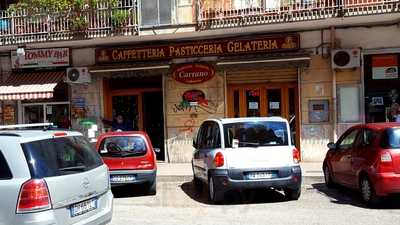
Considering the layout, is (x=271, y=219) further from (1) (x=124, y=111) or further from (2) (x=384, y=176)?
(1) (x=124, y=111)

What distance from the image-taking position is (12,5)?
772 inches

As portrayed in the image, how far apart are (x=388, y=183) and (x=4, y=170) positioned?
→ 6.30 meters

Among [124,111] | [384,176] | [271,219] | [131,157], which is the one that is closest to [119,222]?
[271,219]

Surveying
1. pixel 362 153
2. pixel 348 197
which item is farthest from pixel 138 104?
pixel 362 153

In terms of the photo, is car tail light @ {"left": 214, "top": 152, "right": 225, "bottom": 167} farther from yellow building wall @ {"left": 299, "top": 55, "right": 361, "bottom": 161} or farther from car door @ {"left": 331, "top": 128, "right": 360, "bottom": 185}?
yellow building wall @ {"left": 299, "top": 55, "right": 361, "bottom": 161}

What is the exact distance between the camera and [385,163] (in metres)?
10.1

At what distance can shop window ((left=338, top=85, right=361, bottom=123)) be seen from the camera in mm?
17562

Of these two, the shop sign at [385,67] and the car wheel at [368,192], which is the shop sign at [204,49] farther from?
the car wheel at [368,192]

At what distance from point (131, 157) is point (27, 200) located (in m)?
6.53

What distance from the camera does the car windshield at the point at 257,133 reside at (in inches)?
452

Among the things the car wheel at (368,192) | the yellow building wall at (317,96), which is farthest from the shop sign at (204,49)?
the car wheel at (368,192)

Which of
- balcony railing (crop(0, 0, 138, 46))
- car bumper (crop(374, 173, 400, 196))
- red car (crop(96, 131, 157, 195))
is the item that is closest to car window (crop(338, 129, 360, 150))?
car bumper (crop(374, 173, 400, 196))

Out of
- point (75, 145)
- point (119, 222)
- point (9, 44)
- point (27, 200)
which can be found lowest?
point (119, 222)

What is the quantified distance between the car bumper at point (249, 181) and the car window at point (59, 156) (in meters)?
3.94
